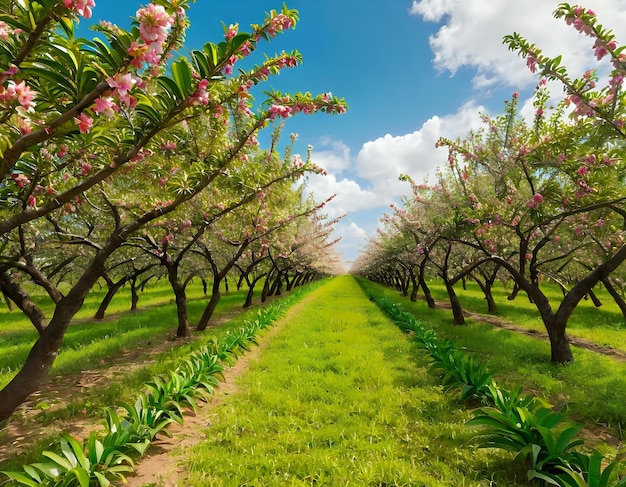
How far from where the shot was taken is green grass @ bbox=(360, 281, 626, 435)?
5.43 meters

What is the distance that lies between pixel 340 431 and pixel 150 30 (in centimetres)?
515

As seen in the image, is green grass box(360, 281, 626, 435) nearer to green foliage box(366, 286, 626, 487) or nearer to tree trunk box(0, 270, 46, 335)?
green foliage box(366, 286, 626, 487)

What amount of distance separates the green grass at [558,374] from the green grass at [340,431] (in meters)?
1.98

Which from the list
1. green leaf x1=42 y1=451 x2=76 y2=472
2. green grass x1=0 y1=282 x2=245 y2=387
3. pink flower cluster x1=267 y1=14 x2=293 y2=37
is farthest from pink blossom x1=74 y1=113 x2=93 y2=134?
green grass x1=0 y1=282 x2=245 y2=387

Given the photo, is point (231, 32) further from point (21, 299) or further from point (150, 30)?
point (21, 299)

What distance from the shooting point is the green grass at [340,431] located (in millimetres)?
3740

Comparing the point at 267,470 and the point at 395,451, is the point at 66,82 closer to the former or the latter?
the point at 267,470

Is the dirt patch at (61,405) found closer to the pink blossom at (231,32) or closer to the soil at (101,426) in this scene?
the soil at (101,426)

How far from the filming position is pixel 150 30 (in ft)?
6.96

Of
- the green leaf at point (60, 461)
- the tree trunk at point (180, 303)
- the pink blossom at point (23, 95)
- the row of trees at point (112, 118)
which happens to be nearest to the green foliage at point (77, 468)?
the green leaf at point (60, 461)

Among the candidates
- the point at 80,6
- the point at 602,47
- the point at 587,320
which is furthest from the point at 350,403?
the point at 587,320

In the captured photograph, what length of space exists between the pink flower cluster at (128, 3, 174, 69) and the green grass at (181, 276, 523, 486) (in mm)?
4211

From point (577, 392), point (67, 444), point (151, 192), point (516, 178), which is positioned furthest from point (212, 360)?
point (516, 178)

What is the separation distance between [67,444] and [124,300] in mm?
25682
